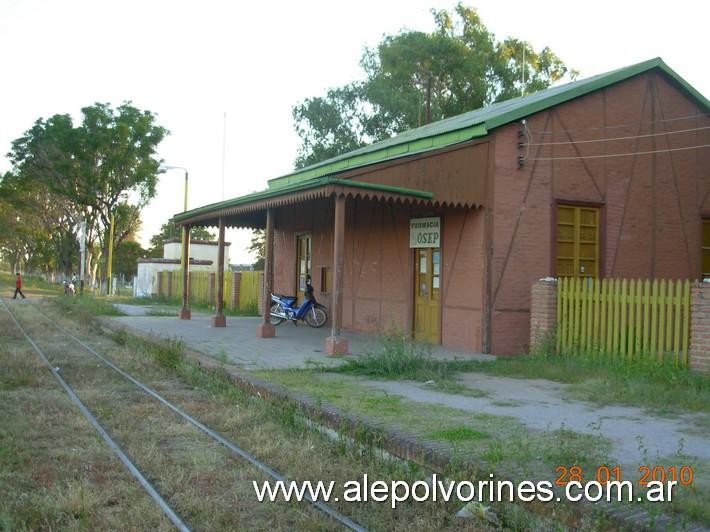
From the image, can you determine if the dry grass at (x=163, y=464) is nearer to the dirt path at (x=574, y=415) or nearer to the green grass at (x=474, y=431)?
the green grass at (x=474, y=431)

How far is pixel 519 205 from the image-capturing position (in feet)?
42.4

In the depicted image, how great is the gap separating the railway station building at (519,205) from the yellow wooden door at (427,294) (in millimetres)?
36

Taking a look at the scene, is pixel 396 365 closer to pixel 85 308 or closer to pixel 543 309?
pixel 543 309

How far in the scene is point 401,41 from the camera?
125ft

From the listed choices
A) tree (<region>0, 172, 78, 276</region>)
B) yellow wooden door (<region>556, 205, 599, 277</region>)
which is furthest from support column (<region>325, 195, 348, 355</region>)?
tree (<region>0, 172, 78, 276</region>)

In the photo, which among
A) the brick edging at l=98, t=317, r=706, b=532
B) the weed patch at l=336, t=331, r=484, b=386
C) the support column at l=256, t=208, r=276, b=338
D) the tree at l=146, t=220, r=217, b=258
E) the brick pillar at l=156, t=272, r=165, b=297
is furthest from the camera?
the tree at l=146, t=220, r=217, b=258

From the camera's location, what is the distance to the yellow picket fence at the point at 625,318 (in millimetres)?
10031

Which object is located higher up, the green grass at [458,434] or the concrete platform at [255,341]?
the concrete platform at [255,341]

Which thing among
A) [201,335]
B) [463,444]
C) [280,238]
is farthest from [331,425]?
[280,238]

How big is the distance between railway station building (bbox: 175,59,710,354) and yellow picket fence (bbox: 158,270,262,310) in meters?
8.43

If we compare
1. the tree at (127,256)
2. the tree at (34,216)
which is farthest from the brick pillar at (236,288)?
the tree at (127,256)

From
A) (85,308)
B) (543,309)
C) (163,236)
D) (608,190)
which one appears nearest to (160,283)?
(85,308)

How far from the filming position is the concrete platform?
11.1m

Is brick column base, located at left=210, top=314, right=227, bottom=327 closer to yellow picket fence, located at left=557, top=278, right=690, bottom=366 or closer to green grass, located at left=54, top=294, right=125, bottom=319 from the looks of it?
green grass, located at left=54, top=294, right=125, bottom=319
